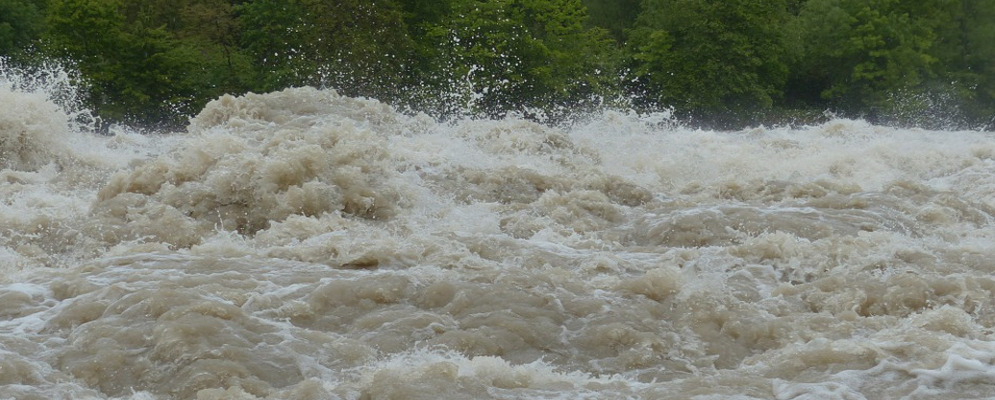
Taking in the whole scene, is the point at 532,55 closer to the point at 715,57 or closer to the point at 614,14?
the point at 715,57

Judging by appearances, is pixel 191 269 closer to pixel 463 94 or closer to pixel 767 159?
pixel 767 159

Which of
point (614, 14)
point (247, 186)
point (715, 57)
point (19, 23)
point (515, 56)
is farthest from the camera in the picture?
point (614, 14)

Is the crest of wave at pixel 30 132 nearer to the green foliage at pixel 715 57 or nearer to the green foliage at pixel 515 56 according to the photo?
the green foliage at pixel 515 56

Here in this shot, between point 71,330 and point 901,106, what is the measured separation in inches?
1198

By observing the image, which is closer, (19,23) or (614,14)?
(19,23)

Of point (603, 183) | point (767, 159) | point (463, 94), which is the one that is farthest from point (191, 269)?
point (463, 94)

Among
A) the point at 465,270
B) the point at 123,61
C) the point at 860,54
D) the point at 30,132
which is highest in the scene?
the point at 860,54

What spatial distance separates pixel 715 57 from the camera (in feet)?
109

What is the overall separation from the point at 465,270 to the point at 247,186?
11.8ft

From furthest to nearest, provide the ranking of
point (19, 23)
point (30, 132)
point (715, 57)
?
point (715, 57) < point (19, 23) < point (30, 132)

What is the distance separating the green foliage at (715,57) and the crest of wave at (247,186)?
69.3 feet

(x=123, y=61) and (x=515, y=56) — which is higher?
(x=515, y=56)

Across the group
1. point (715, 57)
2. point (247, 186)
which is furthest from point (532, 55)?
point (247, 186)

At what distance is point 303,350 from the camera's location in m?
6.91
